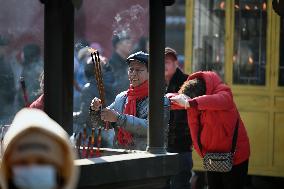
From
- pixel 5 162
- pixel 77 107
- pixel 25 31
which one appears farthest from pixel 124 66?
pixel 5 162

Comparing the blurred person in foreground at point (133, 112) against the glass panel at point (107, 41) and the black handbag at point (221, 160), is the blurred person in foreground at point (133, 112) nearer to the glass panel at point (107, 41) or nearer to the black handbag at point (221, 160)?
the black handbag at point (221, 160)

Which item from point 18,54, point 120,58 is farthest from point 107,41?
point 18,54

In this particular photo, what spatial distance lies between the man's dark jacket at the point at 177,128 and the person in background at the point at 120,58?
2.70 metres

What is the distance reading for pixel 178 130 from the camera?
7875 mm

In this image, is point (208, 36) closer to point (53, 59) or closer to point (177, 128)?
point (177, 128)

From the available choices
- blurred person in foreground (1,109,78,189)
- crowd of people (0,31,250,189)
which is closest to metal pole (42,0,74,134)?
crowd of people (0,31,250,189)

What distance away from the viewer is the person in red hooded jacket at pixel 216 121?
7109 millimetres

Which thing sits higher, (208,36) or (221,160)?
(208,36)

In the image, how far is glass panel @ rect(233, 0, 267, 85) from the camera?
950 centimetres

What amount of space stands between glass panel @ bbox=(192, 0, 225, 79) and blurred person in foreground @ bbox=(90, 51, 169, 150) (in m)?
3.24

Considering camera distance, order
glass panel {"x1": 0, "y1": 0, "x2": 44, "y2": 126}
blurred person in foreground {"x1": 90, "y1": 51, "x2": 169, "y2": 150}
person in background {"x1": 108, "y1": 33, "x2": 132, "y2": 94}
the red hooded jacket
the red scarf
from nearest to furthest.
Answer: blurred person in foreground {"x1": 90, "y1": 51, "x2": 169, "y2": 150} < the red scarf < the red hooded jacket < glass panel {"x1": 0, "y1": 0, "x2": 44, "y2": 126} < person in background {"x1": 108, "y1": 33, "x2": 132, "y2": 94}

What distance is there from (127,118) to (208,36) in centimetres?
397

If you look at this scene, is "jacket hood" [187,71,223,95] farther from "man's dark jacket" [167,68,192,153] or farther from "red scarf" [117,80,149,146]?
"red scarf" [117,80,149,146]

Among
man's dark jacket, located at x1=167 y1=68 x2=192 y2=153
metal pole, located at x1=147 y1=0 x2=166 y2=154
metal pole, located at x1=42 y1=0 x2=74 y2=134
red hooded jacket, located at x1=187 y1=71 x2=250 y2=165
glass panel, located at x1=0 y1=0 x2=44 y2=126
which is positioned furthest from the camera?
glass panel, located at x1=0 y1=0 x2=44 y2=126
